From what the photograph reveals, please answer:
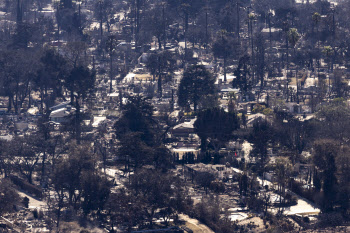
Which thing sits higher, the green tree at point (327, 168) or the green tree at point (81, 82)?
the green tree at point (81, 82)

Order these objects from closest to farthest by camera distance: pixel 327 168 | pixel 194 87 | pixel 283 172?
pixel 327 168, pixel 283 172, pixel 194 87

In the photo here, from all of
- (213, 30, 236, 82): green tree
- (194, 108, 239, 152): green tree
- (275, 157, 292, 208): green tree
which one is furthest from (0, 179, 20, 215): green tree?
(213, 30, 236, 82): green tree

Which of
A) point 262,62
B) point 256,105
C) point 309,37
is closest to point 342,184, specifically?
point 256,105

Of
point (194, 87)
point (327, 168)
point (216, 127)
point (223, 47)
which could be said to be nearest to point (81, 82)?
point (194, 87)

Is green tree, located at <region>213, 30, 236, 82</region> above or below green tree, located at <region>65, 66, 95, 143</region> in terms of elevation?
above

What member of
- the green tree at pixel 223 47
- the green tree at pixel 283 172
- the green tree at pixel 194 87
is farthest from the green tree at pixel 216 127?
the green tree at pixel 223 47

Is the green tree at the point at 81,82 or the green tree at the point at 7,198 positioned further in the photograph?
the green tree at the point at 81,82

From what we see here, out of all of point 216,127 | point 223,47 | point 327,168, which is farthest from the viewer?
point 223,47

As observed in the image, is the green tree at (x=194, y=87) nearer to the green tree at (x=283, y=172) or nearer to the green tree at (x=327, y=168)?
the green tree at (x=283, y=172)

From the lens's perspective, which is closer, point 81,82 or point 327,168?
point 327,168

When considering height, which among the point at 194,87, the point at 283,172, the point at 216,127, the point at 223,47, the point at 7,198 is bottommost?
the point at 7,198

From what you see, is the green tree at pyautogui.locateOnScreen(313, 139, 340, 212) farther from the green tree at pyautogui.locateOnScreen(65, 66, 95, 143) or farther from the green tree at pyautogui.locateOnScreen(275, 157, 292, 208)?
the green tree at pyautogui.locateOnScreen(65, 66, 95, 143)

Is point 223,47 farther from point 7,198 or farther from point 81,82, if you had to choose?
point 7,198
